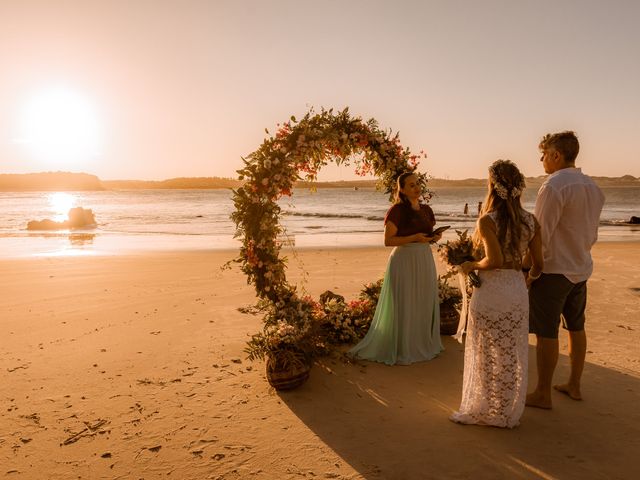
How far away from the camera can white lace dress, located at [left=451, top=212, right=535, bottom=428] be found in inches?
175

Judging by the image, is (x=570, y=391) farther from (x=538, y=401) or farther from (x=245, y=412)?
(x=245, y=412)

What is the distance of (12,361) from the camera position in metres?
7.04

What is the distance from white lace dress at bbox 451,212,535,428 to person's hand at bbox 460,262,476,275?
0.10m

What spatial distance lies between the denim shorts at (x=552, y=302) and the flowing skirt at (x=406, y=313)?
184 cm

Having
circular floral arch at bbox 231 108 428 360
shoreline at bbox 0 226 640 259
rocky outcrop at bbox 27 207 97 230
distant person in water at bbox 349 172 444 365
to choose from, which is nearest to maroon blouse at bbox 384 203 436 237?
distant person in water at bbox 349 172 444 365

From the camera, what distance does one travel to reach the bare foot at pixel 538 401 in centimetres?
527

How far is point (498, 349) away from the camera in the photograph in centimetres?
454

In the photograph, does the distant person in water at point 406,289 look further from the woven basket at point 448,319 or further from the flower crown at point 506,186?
the flower crown at point 506,186

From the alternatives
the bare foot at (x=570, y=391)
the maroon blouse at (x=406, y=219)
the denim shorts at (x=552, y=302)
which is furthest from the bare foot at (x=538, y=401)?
the maroon blouse at (x=406, y=219)

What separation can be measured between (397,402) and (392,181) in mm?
4017

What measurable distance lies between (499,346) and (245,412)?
302 cm

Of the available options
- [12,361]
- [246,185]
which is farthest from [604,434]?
[12,361]

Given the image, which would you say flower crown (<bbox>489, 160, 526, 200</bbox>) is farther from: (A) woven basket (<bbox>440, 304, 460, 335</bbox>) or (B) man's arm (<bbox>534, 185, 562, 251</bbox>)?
(A) woven basket (<bbox>440, 304, 460, 335</bbox>)

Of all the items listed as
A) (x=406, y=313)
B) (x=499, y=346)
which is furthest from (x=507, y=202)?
(x=406, y=313)
